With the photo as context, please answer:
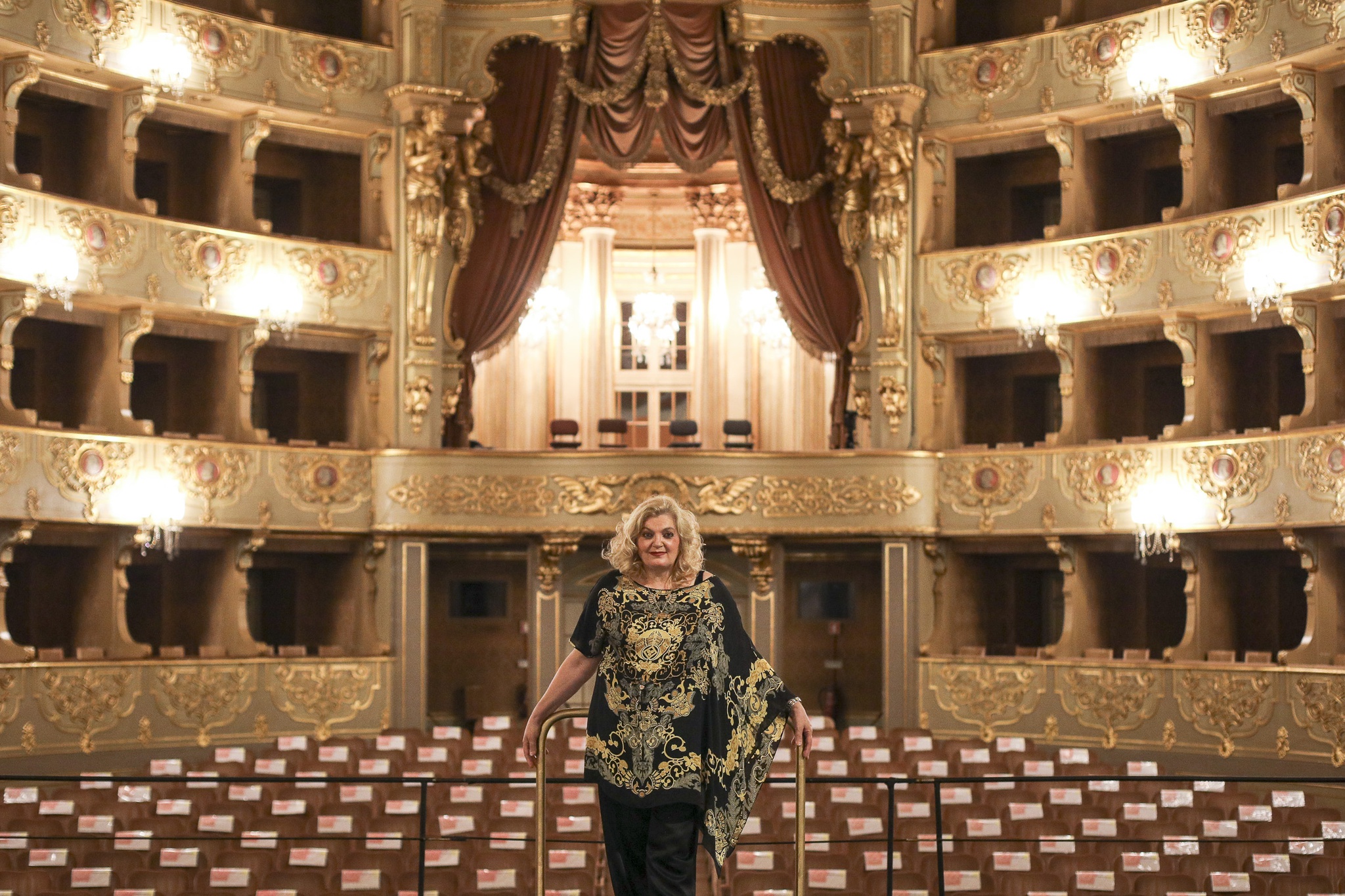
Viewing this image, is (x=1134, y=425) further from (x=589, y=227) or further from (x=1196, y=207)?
(x=589, y=227)

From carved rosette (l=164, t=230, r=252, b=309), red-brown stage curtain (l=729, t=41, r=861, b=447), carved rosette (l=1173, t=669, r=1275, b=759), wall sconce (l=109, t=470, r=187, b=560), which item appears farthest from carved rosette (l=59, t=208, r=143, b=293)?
carved rosette (l=1173, t=669, r=1275, b=759)

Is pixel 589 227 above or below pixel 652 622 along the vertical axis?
above

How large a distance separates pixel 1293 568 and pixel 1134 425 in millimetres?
2568

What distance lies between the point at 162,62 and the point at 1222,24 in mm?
11160

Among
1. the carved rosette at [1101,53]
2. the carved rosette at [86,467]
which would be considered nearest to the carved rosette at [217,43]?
the carved rosette at [86,467]

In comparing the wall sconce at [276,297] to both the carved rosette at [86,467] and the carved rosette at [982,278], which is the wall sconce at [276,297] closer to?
the carved rosette at [86,467]

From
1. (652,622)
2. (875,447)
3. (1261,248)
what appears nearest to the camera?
(652,622)

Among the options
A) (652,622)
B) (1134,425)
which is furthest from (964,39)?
(652,622)

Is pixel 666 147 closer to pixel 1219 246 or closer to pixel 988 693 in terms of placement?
pixel 1219 246

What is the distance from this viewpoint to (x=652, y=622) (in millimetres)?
4715

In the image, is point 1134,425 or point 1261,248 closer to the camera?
point 1261,248

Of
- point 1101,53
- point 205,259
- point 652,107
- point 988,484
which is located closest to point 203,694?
point 205,259

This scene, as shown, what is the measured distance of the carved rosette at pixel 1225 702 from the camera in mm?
17094

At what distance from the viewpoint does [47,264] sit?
56.5 feet
